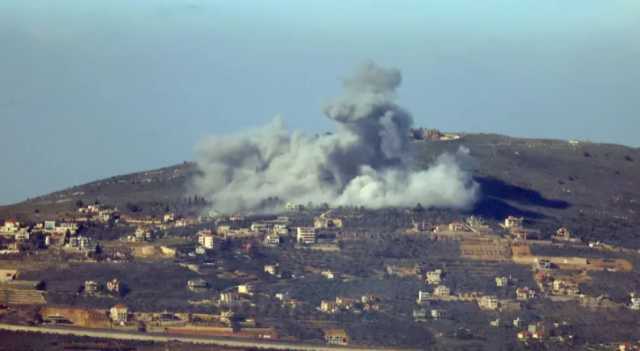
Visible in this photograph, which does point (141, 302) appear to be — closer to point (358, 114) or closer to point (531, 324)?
point (531, 324)

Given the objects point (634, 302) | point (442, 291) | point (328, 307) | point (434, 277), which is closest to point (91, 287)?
point (328, 307)

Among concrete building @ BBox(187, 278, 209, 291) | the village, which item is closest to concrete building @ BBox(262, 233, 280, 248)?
the village

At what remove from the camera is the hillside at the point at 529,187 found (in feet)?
521

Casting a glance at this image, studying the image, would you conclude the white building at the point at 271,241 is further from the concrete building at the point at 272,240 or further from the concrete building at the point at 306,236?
the concrete building at the point at 306,236

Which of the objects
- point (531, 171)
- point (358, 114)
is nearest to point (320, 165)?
point (358, 114)

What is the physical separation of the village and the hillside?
385 centimetres

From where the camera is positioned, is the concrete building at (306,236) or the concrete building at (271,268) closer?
the concrete building at (271,268)

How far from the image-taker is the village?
126438mm

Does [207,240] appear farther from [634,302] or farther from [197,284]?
[634,302]

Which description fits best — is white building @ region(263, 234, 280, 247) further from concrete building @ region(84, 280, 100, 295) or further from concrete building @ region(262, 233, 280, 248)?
concrete building @ region(84, 280, 100, 295)

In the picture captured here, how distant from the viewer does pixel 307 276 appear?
137875 mm

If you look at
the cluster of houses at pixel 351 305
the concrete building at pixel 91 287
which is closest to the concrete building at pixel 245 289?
the cluster of houses at pixel 351 305

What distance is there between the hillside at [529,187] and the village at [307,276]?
3.85 meters

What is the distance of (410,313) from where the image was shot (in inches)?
5118
